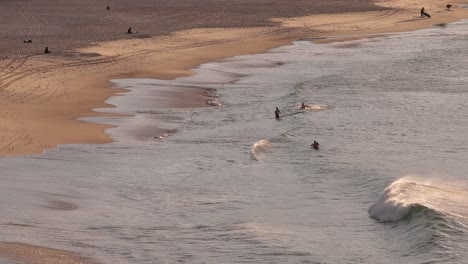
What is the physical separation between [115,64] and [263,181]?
15.5 meters

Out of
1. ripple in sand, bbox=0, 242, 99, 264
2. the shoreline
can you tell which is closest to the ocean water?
ripple in sand, bbox=0, 242, 99, 264

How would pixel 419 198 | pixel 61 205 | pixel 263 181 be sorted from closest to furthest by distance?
pixel 61 205 → pixel 419 198 → pixel 263 181

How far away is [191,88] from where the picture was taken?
2788 cm

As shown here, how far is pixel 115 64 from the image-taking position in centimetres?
3164

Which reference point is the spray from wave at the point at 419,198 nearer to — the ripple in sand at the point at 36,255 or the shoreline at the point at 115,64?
the ripple in sand at the point at 36,255

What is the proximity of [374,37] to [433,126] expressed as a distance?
20.7 m

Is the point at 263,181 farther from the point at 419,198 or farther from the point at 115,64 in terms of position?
the point at 115,64

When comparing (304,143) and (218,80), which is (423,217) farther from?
(218,80)

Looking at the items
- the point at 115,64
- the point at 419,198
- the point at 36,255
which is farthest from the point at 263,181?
the point at 115,64

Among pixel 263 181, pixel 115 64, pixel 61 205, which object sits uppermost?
pixel 115 64

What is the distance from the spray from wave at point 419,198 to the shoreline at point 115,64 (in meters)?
7.07

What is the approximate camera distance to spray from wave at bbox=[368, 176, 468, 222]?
48.8 ft

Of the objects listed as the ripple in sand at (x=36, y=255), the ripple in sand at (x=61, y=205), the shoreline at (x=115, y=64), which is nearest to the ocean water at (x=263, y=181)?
the ripple in sand at (x=61, y=205)

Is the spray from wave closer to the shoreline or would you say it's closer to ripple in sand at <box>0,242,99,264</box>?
ripple in sand at <box>0,242,99,264</box>
